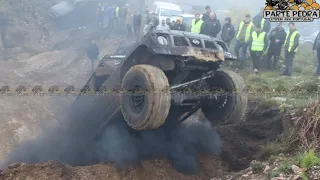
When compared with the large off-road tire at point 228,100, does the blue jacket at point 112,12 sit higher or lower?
higher

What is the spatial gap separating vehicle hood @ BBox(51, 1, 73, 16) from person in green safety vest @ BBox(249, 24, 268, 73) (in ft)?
43.6

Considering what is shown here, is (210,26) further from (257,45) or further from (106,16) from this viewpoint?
(106,16)

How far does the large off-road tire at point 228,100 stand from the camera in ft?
19.6

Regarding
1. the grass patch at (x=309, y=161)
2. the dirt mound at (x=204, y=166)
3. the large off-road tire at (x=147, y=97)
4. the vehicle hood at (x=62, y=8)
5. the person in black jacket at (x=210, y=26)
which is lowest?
the dirt mound at (x=204, y=166)

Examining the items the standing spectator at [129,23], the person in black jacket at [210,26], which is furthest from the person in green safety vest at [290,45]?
the standing spectator at [129,23]

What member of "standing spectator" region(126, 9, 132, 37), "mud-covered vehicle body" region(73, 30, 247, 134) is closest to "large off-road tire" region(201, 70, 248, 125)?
"mud-covered vehicle body" region(73, 30, 247, 134)

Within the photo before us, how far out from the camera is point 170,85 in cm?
576

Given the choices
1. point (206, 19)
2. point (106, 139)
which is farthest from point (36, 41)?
point (106, 139)

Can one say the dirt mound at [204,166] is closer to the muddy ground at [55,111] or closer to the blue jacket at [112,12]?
the muddy ground at [55,111]

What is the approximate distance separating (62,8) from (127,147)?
632 inches

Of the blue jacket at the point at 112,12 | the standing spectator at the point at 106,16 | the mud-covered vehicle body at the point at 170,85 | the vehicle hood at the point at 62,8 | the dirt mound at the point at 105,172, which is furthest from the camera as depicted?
the vehicle hood at the point at 62,8

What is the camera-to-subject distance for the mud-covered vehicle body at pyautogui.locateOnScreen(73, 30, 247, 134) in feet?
16.7

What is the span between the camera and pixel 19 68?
1388 cm

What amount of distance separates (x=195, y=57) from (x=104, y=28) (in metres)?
15.0
